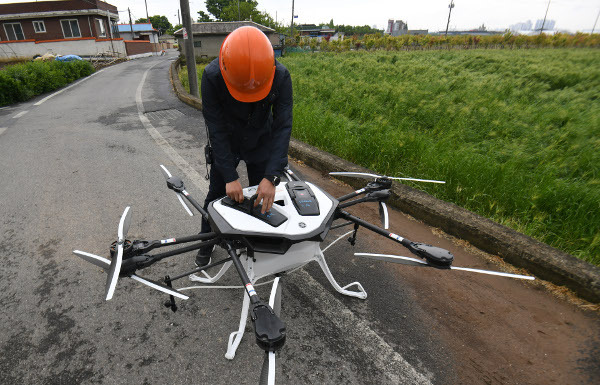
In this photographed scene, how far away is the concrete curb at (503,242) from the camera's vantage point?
7.38 ft

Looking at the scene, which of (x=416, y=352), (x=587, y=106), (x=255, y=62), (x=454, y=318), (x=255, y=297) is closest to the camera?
(x=255, y=297)

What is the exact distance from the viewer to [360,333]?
2018 millimetres

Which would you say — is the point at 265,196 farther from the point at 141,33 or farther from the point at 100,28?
the point at 141,33

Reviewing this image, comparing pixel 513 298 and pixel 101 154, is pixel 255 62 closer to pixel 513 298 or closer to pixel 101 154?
pixel 513 298

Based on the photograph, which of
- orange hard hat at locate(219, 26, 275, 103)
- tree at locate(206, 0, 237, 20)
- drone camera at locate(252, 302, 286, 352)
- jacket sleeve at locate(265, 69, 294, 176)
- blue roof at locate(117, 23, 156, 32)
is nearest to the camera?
drone camera at locate(252, 302, 286, 352)

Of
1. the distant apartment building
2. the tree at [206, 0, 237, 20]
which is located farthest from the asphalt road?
the distant apartment building

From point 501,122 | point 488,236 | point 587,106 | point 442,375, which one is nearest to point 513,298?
point 488,236

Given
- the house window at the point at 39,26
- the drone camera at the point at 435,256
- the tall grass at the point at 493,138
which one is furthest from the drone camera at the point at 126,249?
the house window at the point at 39,26

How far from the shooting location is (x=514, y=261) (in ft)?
8.47

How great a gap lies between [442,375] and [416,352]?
18 cm

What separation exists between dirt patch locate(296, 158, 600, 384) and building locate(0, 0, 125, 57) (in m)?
38.3

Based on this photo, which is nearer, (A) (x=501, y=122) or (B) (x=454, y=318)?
(B) (x=454, y=318)

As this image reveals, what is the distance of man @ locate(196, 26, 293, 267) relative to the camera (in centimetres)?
165

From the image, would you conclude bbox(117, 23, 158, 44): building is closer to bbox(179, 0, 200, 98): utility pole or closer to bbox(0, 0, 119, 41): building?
bbox(0, 0, 119, 41): building
